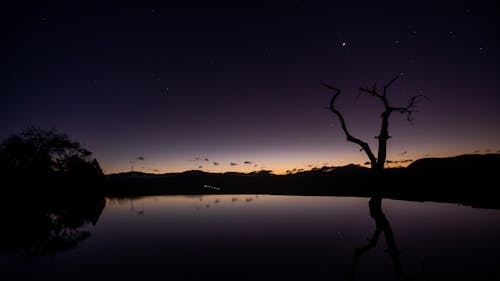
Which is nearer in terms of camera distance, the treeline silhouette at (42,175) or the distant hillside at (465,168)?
the treeline silhouette at (42,175)

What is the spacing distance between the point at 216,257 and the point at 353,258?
148 inches

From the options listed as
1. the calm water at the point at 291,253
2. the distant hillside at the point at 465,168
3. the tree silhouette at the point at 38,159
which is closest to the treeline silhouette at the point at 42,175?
the tree silhouette at the point at 38,159

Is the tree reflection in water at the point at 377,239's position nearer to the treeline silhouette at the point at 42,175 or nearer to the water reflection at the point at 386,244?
the water reflection at the point at 386,244

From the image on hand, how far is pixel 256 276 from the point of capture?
21.4 ft

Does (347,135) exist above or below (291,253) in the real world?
above

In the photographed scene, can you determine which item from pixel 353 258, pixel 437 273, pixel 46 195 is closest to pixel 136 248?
pixel 353 258

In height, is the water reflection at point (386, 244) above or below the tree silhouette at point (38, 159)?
below

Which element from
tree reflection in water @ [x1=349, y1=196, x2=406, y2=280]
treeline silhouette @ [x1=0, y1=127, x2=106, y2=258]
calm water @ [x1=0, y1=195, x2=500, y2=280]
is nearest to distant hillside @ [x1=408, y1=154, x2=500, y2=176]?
tree reflection in water @ [x1=349, y1=196, x2=406, y2=280]

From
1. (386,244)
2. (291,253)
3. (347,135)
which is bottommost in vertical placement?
(291,253)

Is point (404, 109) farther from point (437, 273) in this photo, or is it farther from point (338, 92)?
point (437, 273)

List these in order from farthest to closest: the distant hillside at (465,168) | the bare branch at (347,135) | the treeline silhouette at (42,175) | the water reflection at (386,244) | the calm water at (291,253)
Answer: the distant hillside at (465,168)
the treeline silhouette at (42,175)
the bare branch at (347,135)
the calm water at (291,253)
the water reflection at (386,244)

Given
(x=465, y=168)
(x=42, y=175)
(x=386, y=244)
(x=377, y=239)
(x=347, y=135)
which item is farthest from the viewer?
(x=465, y=168)

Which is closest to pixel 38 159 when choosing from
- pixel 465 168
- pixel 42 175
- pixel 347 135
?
pixel 42 175

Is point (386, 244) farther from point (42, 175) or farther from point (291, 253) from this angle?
point (42, 175)
